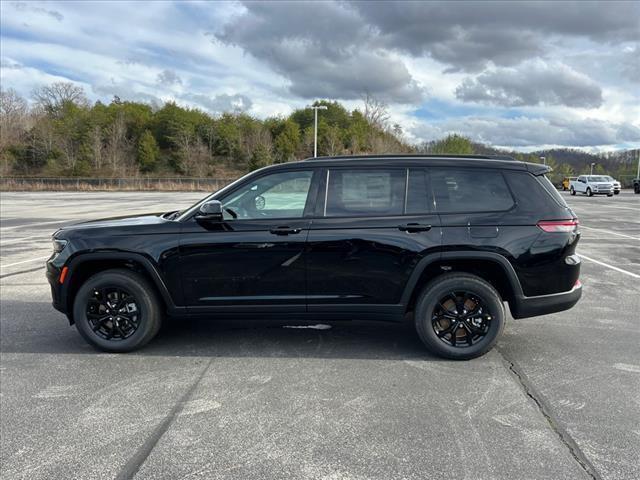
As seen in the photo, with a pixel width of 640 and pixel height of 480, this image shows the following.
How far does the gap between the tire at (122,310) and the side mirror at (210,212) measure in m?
0.86

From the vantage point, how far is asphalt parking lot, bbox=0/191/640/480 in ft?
8.59

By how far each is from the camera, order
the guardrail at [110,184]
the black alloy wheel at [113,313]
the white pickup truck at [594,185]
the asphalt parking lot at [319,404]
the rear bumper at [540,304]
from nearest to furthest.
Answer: the asphalt parking lot at [319,404], the rear bumper at [540,304], the black alloy wheel at [113,313], the white pickup truck at [594,185], the guardrail at [110,184]

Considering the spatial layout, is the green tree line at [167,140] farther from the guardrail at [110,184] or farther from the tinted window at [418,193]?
the tinted window at [418,193]

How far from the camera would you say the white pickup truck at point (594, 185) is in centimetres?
3544

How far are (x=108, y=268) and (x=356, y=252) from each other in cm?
240

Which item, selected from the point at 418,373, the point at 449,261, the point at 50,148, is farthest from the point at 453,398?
the point at 50,148

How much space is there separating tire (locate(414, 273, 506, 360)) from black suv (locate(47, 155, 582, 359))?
11mm

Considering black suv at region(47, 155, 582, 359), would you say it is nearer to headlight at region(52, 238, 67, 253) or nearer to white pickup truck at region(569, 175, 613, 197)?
headlight at region(52, 238, 67, 253)

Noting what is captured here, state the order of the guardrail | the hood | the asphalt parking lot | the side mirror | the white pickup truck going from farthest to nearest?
the guardrail, the white pickup truck, the hood, the side mirror, the asphalt parking lot

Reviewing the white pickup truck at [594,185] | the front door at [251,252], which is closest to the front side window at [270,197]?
the front door at [251,252]

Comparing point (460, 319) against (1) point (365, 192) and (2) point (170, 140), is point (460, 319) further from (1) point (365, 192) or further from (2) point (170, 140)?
(2) point (170, 140)

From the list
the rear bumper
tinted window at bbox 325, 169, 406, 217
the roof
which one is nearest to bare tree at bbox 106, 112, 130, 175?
the roof

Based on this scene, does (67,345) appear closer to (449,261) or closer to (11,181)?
(449,261)

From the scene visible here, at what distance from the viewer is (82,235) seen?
13.7 feet
